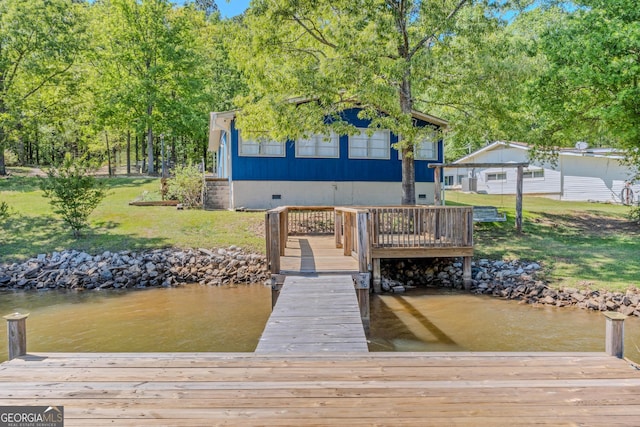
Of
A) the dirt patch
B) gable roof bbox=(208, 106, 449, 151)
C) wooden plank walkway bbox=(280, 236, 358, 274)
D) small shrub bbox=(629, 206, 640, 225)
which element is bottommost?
wooden plank walkway bbox=(280, 236, 358, 274)

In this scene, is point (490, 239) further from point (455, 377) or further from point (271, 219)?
point (455, 377)

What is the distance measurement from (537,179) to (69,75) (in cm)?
2461

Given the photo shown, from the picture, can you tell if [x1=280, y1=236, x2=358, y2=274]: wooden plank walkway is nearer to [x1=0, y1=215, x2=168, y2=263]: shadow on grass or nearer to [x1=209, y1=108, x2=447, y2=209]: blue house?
[x1=0, y1=215, x2=168, y2=263]: shadow on grass

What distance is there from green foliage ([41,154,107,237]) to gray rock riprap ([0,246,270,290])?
1.51 m

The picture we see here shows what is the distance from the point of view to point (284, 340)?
4027mm

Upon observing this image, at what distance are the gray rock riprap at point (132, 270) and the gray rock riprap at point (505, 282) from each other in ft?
11.0

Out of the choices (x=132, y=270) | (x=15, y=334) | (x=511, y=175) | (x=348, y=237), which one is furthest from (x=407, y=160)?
(x=511, y=175)

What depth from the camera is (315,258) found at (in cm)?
801

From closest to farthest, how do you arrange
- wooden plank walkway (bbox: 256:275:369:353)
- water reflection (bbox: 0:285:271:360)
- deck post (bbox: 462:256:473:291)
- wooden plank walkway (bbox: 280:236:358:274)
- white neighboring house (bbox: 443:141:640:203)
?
wooden plank walkway (bbox: 256:275:369:353), water reflection (bbox: 0:285:271:360), wooden plank walkway (bbox: 280:236:358:274), deck post (bbox: 462:256:473:291), white neighboring house (bbox: 443:141:640:203)

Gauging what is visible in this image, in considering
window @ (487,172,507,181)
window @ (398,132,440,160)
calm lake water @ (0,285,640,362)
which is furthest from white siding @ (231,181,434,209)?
window @ (487,172,507,181)

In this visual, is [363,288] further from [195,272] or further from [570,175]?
[570,175]

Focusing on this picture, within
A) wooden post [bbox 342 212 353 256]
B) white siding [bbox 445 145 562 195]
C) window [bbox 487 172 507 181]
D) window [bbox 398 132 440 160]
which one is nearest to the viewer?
wooden post [bbox 342 212 353 256]

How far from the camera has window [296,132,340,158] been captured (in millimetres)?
15305

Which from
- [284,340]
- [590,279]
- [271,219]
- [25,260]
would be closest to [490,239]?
[590,279]
